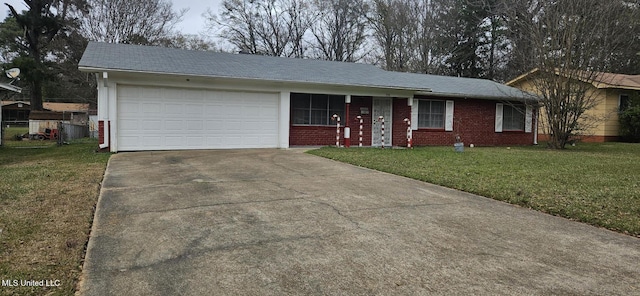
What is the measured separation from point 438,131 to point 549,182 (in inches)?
390

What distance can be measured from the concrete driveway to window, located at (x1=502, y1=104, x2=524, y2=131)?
13.8 meters

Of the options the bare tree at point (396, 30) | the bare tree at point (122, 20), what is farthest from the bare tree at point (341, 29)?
the bare tree at point (122, 20)

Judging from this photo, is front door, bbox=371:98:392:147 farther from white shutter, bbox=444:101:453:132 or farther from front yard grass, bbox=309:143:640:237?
front yard grass, bbox=309:143:640:237

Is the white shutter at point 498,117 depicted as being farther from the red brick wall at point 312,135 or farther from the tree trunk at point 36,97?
the tree trunk at point 36,97

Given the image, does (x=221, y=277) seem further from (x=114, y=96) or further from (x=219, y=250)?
(x=114, y=96)

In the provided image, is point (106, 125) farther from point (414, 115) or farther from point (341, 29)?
point (341, 29)

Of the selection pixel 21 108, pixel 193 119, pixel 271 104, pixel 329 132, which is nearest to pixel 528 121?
pixel 329 132

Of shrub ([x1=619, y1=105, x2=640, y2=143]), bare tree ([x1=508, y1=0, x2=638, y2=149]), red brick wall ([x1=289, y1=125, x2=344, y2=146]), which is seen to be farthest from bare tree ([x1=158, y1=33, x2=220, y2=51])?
shrub ([x1=619, y1=105, x2=640, y2=143])

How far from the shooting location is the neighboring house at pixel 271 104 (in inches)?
460

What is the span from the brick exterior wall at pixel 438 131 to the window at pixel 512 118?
0.26 metres

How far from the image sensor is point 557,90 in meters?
15.0

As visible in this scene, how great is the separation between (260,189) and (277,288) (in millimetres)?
3490

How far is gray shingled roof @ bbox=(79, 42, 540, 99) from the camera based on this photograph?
11820 mm

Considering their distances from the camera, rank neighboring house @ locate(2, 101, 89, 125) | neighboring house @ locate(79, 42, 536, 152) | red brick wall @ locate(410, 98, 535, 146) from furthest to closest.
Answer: neighboring house @ locate(2, 101, 89, 125)
red brick wall @ locate(410, 98, 535, 146)
neighboring house @ locate(79, 42, 536, 152)
